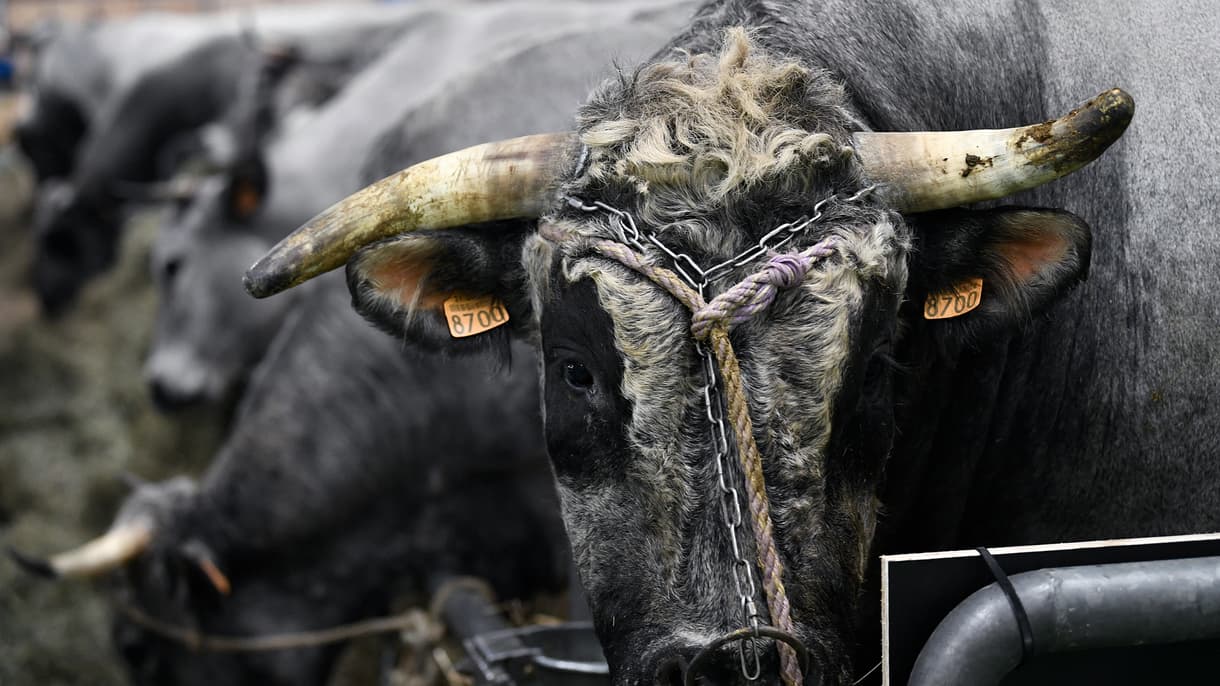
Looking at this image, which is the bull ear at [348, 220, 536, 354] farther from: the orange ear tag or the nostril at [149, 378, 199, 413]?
the nostril at [149, 378, 199, 413]

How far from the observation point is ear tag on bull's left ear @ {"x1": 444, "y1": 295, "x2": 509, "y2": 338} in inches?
116

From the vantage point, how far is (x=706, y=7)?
3162mm

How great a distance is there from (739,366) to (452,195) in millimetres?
814

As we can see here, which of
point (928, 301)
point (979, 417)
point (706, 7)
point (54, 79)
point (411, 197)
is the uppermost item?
point (54, 79)

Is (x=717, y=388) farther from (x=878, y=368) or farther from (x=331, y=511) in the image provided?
(x=331, y=511)

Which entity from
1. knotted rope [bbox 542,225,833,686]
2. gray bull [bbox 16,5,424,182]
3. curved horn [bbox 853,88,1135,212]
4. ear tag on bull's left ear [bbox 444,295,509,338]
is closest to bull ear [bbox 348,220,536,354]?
ear tag on bull's left ear [bbox 444,295,509,338]

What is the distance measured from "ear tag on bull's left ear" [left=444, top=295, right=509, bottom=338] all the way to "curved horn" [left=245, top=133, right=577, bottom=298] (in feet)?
0.92

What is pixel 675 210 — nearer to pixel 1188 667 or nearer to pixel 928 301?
pixel 928 301

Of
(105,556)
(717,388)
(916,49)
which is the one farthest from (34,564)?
(916,49)

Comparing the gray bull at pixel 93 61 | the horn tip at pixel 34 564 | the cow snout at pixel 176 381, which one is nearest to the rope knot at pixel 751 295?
the horn tip at pixel 34 564

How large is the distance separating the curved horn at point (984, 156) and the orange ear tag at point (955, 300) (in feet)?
0.82

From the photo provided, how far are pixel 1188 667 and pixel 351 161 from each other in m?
5.93

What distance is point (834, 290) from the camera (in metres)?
2.36

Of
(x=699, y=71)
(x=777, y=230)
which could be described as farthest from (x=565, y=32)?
(x=777, y=230)
